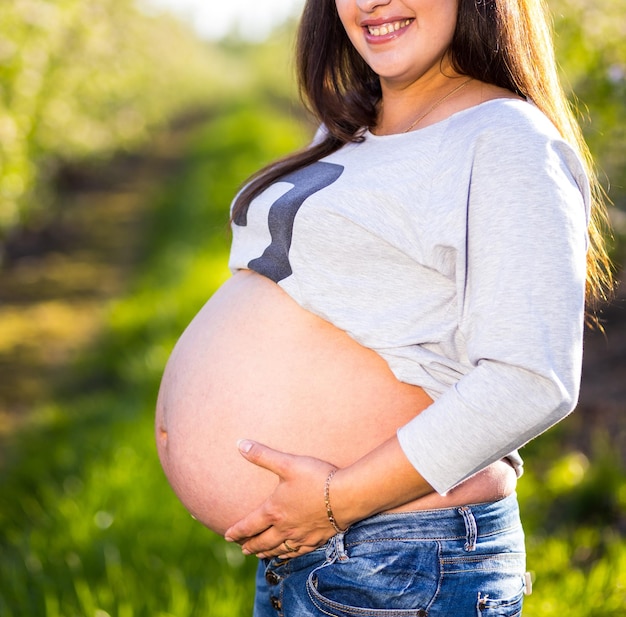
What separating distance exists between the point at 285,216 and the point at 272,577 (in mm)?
571

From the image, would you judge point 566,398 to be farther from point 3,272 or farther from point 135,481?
point 3,272

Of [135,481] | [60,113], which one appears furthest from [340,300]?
[60,113]

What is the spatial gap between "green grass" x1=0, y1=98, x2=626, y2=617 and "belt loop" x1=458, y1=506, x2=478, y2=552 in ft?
2.76

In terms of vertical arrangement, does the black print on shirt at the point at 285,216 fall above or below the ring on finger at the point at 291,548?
above

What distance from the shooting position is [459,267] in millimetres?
1154

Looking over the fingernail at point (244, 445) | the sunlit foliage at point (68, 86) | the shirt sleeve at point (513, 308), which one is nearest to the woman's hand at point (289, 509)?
the fingernail at point (244, 445)

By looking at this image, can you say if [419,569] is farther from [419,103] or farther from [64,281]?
[64,281]

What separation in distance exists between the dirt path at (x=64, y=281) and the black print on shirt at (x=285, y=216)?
3595 mm

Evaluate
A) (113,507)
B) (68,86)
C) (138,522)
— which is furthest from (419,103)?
(68,86)

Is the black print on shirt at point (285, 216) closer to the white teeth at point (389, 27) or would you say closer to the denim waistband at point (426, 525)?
the white teeth at point (389, 27)

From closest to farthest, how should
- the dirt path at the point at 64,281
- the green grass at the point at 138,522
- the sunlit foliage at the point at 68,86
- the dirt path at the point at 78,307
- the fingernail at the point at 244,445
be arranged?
the fingernail at the point at 244,445
the green grass at the point at 138,522
the dirt path at the point at 78,307
the sunlit foliage at the point at 68,86
the dirt path at the point at 64,281

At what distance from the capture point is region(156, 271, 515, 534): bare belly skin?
1303 millimetres

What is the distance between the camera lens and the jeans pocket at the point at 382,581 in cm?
121

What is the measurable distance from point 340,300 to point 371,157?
0.76 feet
